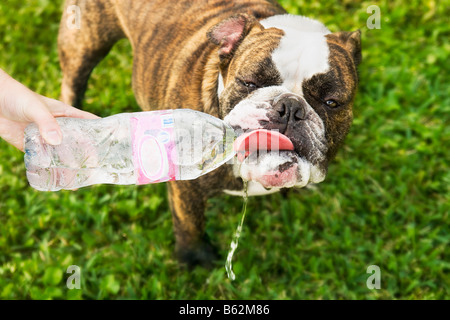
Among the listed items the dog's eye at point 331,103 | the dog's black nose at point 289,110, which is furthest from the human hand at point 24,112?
the dog's eye at point 331,103

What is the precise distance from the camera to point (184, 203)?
2.81 meters

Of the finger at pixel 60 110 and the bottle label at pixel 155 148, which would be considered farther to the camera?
the finger at pixel 60 110

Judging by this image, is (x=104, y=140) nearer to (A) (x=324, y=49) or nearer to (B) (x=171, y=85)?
(B) (x=171, y=85)

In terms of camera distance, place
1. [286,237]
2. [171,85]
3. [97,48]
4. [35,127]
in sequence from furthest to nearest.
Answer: [286,237], [97,48], [171,85], [35,127]

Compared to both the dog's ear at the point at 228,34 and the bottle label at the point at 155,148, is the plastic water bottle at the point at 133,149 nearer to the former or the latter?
the bottle label at the point at 155,148

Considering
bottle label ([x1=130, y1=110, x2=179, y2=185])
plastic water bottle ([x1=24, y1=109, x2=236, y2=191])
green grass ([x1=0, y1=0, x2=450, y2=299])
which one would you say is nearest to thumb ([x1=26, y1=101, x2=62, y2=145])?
plastic water bottle ([x1=24, y1=109, x2=236, y2=191])

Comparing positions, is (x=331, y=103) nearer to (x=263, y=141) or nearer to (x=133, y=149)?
(x=263, y=141)

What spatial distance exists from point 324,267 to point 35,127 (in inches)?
80.8

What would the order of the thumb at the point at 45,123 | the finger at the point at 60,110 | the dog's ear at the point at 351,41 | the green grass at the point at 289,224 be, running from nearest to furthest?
1. the thumb at the point at 45,123
2. the finger at the point at 60,110
3. the dog's ear at the point at 351,41
4. the green grass at the point at 289,224

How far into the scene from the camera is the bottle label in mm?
2191

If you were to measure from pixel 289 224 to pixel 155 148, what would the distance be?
5.36ft

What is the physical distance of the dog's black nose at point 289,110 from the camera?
7.15 feet

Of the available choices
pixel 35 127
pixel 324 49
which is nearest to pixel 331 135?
pixel 324 49

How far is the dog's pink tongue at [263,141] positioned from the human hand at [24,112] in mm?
775
